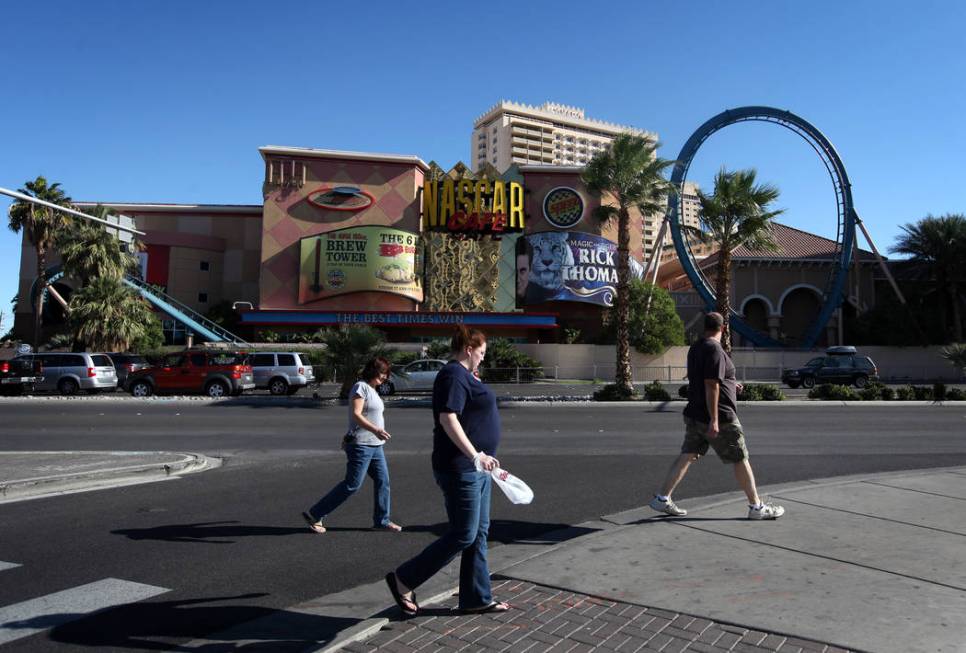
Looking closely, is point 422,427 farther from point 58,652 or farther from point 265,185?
point 265,185

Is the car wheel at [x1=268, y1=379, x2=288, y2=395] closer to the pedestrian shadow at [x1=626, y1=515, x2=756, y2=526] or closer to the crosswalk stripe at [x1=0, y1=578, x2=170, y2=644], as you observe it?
the crosswalk stripe at [x1=0, y1=578, x2=170, y2=644]

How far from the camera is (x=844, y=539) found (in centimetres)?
545

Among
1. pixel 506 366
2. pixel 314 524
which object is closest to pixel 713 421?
pixel 314 524

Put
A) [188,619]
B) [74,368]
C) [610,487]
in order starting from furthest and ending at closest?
[74,368] < [610,487] < [188,619]

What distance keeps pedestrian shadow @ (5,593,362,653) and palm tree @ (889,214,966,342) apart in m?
52.0

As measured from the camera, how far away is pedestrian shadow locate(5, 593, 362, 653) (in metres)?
3.83

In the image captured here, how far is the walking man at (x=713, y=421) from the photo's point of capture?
6.08m

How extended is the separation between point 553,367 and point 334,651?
120 ft

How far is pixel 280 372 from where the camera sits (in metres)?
26.0

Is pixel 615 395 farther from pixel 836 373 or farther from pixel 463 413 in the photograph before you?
pixel 463 413

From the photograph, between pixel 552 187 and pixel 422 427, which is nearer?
pixel 422 427

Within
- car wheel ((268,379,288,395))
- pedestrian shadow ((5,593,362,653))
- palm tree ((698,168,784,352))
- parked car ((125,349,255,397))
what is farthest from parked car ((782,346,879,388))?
pedestrian shadow ((5,593,362,653))

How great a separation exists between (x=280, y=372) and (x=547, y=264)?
25944 mm

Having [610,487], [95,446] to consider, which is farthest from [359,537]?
[95,446]
